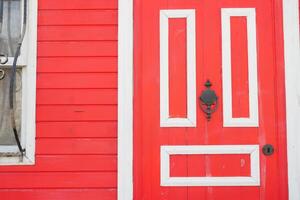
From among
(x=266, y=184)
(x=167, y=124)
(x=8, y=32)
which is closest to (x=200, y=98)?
(x=167, y=124)

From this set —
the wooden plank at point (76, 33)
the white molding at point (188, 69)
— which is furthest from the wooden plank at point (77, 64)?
the white molding at point (188, 69)

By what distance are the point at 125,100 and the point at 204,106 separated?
22.5 inches

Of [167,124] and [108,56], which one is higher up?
[108,56]

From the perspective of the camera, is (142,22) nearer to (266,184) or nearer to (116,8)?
(116,8)

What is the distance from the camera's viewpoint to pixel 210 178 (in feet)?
10.9

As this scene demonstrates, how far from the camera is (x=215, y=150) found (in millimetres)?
3328

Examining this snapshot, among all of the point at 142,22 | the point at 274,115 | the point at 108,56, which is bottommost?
the point at 274,115

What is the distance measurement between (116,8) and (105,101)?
2.26ft

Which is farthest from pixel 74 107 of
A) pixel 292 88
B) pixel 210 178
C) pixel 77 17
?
pixel 292 88

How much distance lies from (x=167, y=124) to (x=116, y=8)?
0.93 metres

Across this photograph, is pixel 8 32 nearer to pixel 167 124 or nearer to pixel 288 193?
pixel 167 124

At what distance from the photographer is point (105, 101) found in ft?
11.0

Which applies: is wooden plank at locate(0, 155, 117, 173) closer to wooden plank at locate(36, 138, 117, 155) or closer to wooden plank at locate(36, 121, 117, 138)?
wooden plank at locate(36, 138, 117, 155)

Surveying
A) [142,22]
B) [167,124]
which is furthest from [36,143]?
[142,22]
